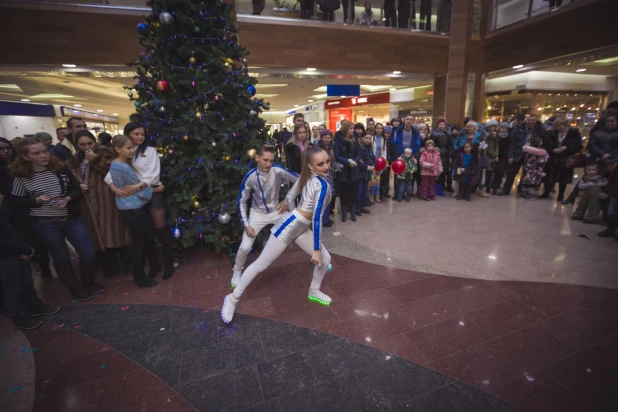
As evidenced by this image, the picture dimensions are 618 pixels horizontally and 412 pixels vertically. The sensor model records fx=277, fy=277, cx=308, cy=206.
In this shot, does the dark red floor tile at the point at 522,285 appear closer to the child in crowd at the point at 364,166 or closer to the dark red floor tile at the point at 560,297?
the dark red floor tile at the point at 560,297

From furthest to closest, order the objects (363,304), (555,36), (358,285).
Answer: (555,36)
(358,285)
(363,304)

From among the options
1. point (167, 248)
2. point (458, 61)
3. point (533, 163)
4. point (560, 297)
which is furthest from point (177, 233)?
point (458, 61)

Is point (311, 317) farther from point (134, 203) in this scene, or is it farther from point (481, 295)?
A: point (134, 203)

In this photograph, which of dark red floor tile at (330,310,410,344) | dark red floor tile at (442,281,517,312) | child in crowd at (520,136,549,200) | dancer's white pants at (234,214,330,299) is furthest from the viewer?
child in crowd at (520,136,549,200)

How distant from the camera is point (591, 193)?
534cm

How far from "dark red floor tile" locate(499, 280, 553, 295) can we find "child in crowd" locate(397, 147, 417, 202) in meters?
4.24

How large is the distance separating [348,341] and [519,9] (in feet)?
43.8

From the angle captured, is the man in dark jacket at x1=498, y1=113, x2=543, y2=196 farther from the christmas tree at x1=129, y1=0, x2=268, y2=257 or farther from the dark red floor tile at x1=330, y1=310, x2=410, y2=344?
the christmas tree at x1=129, y1=0, x2=268, y2=257

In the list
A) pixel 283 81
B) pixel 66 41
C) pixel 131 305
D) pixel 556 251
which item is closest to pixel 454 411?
pixel 131 305

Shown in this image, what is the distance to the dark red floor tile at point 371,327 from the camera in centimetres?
256

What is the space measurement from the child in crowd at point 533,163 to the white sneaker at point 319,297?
6.94 metres

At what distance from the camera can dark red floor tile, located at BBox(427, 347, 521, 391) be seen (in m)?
2.07

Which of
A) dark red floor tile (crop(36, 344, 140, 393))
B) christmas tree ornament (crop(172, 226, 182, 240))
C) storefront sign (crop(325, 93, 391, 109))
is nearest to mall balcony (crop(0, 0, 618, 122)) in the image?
christmas tree ornament (crop(172, 226, 182, 240))

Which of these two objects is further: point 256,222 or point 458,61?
point 458,61
